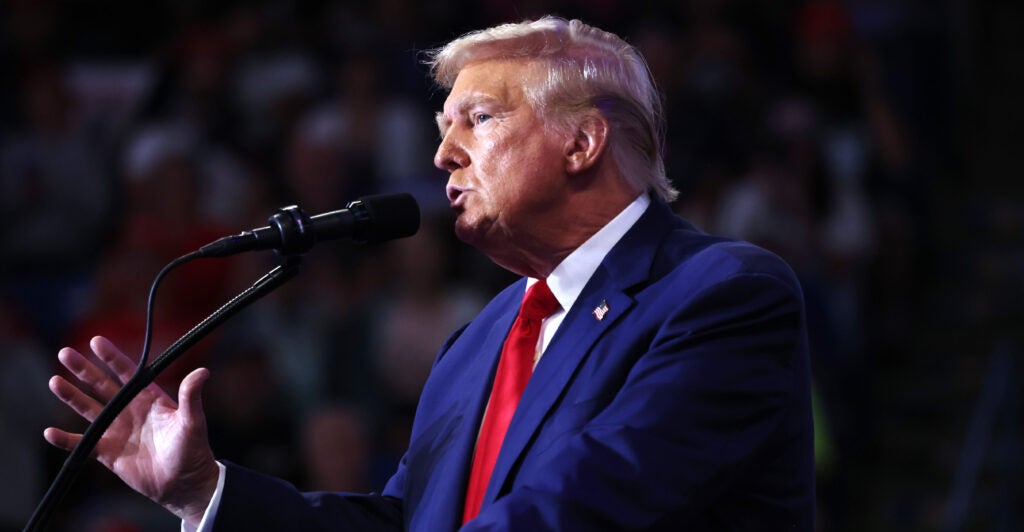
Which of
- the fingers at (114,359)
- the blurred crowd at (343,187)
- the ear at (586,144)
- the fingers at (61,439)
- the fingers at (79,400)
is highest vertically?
the ear at (586,144)

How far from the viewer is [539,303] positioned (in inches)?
97.1

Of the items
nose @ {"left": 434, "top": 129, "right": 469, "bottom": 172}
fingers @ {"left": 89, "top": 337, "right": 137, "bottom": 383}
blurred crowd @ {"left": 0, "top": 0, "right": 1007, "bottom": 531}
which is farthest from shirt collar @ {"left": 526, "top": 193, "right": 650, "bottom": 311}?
blurred crowd @ {"left": 0, "top": 0, "right": 1007, "bottom": 531}

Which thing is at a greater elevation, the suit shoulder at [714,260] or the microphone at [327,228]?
the microphone at [327,228]

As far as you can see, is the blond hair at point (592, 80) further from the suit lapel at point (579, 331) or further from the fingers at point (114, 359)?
the fingers at point (114, 359)

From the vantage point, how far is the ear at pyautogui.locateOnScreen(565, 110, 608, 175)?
2.44 meters

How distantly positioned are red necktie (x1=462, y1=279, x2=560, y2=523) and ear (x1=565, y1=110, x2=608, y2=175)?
0.67 feet

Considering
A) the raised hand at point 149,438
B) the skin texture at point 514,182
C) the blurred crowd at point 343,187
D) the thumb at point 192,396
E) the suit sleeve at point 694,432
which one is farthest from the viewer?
the blurred crowd at point 343,187

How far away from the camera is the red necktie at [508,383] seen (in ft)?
7.73

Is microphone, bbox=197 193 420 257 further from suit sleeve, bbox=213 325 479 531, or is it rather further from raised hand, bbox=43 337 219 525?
suit sleeve, bbox=213 325 479 531

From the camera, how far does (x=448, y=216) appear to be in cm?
586

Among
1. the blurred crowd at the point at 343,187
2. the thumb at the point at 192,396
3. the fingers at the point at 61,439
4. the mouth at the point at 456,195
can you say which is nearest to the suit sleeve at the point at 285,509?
the thumb at the point at 192,396

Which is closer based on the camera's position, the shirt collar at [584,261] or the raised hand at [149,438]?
the raised hand at [149,438]

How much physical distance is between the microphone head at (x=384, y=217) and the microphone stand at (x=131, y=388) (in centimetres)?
13

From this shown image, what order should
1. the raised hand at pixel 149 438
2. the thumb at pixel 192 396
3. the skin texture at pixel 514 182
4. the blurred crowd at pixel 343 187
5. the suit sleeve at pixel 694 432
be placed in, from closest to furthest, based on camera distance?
the suit sleeve at pixel 694 432, the thumb at pixel 192 396, the raised hand at pixel 149 438, the skin texture at pixel 514 182, the blurred crowd at pixel 343 187
